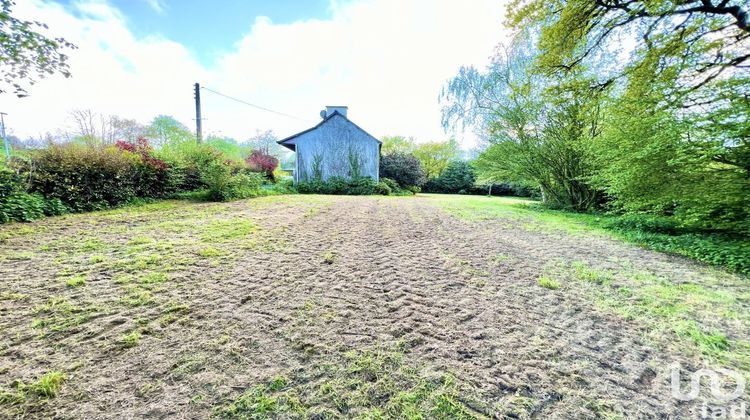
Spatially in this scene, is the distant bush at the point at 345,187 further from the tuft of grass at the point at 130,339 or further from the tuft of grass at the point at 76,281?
the tuft of grass at the point at 130,339

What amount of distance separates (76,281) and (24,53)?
585cm

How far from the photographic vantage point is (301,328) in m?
1.99

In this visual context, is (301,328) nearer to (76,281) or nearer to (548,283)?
(76,281)

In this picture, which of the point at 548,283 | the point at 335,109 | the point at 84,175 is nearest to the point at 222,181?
the point at 84,175

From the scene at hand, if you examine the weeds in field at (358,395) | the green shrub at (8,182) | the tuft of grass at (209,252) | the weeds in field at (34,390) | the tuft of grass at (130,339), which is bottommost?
the weeds in field at (358,395)

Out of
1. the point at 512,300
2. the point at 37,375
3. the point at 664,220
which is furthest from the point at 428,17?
the point at 37,375

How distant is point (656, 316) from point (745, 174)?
13.4ft

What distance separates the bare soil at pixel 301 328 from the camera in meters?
1.40

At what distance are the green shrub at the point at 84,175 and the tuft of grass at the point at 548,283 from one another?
29.9 ft

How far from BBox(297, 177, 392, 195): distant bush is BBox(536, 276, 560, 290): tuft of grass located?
512 inches

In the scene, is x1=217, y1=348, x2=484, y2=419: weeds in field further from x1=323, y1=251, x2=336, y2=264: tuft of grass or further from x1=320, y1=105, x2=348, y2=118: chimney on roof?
x1=320, y1=105, x2=348, y2=118: chimney on roof

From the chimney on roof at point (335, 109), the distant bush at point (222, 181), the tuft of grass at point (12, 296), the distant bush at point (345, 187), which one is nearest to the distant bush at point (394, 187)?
the distant bush at point (345, 187)

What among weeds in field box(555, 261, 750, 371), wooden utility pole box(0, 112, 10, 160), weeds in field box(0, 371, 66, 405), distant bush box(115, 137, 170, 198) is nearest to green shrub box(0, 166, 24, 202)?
wooden utility pole box(0, 112, 10, 160)

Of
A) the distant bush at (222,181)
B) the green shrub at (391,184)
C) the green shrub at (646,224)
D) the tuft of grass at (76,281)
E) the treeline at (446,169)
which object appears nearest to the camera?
the tuft of grass at (76,281)
